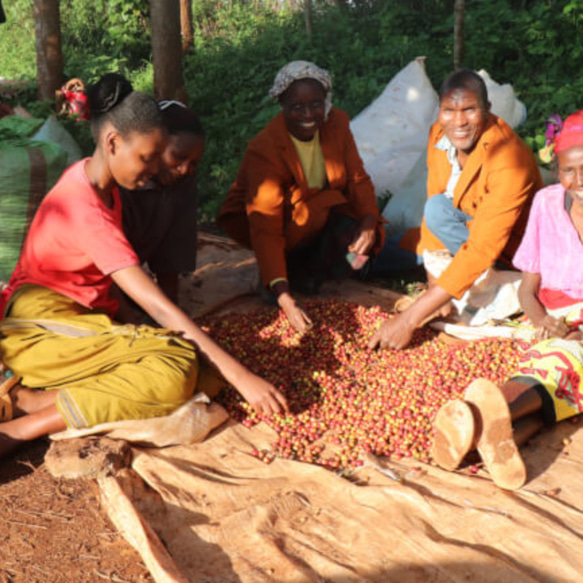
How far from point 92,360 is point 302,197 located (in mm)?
1642

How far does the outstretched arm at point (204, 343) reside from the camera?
2.65 metres

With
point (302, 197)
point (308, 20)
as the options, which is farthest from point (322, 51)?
point (302, 197)

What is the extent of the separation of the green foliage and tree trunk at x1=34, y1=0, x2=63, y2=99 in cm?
32

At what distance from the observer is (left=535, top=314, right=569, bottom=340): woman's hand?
117 inches

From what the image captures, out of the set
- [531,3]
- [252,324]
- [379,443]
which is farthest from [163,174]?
[531,3]

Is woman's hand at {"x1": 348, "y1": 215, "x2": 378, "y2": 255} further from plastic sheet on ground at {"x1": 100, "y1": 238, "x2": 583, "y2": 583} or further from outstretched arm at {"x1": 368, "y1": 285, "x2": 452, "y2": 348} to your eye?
plastic sheet on ground at {"x1": 100, "y1": 238, "x2": 583, "y2": 583}

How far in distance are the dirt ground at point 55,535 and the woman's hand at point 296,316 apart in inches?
50.8

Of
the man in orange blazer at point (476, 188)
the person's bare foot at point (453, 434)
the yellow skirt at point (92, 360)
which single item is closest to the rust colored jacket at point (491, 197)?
the man in orange blazer at point (476, 188)

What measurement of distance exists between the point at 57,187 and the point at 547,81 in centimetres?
503

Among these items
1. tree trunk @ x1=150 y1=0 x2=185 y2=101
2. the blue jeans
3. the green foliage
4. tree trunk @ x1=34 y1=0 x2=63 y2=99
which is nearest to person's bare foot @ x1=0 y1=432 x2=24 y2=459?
the blue jeans

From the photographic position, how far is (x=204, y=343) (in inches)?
108

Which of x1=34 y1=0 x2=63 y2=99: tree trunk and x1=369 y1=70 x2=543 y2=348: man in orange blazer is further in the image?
x1=34 y1=0 x2=63 y2=99: tree trunk

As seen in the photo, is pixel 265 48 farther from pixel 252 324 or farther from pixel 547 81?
pixel 252 324

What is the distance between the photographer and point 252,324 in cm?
366
